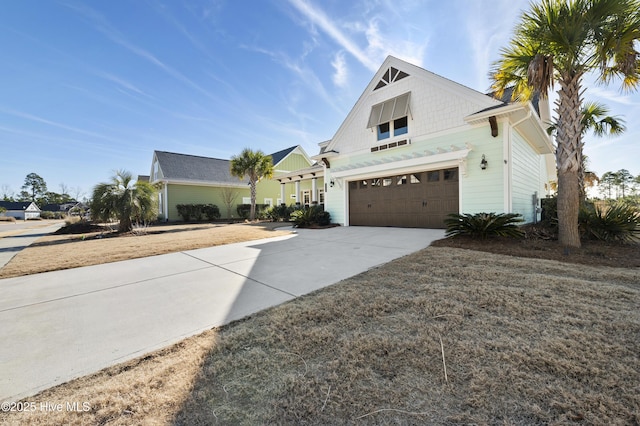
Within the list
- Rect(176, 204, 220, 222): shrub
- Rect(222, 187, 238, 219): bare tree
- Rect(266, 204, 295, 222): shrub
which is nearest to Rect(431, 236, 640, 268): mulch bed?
Rect(266, 204, 295, 222): shrub

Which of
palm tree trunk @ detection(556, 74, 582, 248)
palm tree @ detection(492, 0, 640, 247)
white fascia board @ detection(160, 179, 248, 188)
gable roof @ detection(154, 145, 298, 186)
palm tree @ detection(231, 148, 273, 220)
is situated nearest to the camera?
palm tree @ detection(492, 0, 640, 247)

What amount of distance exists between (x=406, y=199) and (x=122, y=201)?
1328cm

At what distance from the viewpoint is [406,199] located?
34.7 feet

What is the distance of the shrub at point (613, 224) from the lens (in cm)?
623

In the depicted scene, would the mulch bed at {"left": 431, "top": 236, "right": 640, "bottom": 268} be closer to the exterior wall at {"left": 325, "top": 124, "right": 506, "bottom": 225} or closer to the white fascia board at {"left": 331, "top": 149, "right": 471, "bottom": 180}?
the exterior wall at {"left": 325, "top": 124, "right": 506, "bottom": 225}

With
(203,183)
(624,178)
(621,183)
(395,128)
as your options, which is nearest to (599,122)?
(395,128)

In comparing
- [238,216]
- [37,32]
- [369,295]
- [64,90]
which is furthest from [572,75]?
[238,216]

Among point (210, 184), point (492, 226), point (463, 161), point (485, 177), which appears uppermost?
point (210, 184)

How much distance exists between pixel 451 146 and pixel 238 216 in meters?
20.0

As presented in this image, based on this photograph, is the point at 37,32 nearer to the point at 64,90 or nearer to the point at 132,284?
the point at 64,90

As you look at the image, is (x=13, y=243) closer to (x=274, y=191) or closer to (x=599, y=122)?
(x=274, y=191)

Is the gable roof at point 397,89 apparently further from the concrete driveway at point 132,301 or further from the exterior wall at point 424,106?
the concrete driveway at point 132,301

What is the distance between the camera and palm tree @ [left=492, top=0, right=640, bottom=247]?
5297 mm

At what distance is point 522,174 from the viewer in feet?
31.1
